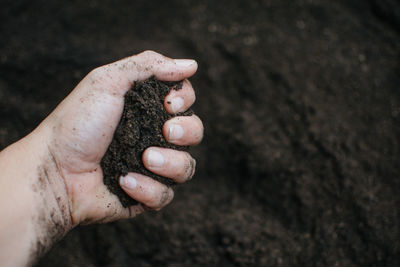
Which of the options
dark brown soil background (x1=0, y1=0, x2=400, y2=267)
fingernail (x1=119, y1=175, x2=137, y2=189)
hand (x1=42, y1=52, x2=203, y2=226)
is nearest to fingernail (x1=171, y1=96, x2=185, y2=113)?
hand (x1=42, y1=52, x2=203, y2=226)

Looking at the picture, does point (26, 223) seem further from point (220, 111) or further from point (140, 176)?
point (220, 111)

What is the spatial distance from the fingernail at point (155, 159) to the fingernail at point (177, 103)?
0.68 ft

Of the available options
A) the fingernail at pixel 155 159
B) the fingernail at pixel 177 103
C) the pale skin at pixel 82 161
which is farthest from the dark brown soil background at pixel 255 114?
the fingernail at pixel 177 103

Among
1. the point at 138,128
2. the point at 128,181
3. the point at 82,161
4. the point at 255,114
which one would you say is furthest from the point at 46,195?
the point at 255,114

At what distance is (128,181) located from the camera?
4.38ft

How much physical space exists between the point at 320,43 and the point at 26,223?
6.78 feet

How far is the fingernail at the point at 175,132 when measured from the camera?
1.33 meters

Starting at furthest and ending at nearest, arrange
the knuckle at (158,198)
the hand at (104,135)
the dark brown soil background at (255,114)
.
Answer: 1. the dark brown soil background at (255,114)
2. the knuckle at (158,198)
3. the hand at (104,135)

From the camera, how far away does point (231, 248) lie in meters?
1.69

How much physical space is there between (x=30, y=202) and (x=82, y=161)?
25cm

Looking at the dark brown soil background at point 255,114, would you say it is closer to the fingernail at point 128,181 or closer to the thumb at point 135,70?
the fingernail at point 128,181

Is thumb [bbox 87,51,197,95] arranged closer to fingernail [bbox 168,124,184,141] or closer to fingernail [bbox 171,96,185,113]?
fingernail [bbox 171,96,185,113]

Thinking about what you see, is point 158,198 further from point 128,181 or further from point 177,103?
point 177,103

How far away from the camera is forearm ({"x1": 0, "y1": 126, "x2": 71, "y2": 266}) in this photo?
1.12 m
